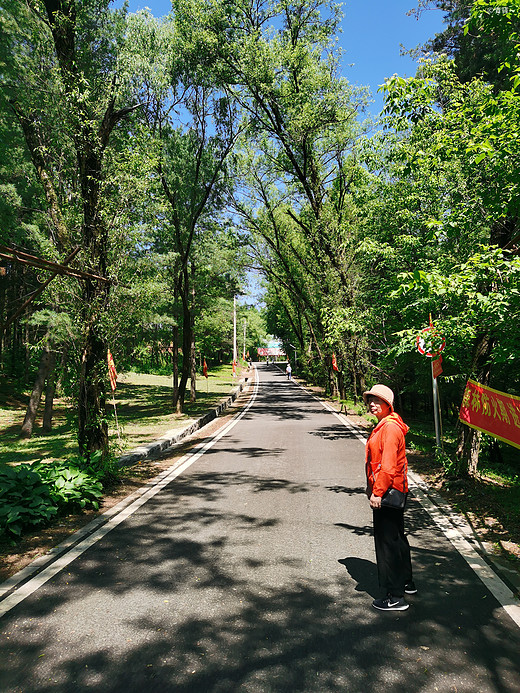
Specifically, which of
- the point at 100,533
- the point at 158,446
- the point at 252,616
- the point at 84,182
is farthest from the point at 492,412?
the point at 158,446

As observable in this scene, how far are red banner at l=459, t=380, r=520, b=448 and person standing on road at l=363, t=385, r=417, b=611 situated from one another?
105 inches

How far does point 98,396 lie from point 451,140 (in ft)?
22.5

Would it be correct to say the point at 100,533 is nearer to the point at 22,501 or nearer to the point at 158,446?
the point at 22,501

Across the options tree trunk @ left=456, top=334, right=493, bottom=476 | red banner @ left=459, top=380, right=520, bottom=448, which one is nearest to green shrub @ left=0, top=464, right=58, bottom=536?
red banner @ left=459, top=380, right=520, bottom=448

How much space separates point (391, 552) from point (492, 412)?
352 centimetres

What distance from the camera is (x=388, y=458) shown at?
4.02 metres

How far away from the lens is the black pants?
3957 millimetres

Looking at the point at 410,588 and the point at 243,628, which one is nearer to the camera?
the point at 243,628

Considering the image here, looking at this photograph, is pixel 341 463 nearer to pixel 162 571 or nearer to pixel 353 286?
A: pixel 162 571

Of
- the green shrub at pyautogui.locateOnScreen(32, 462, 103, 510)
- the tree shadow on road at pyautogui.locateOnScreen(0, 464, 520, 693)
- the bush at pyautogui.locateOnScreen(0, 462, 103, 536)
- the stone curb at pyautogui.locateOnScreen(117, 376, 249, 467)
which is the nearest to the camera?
the tree shadow on road at pyautogui.locateOnScreen(0, 464, 520, 693)

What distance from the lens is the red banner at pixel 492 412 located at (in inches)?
237

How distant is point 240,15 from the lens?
59.1 ft

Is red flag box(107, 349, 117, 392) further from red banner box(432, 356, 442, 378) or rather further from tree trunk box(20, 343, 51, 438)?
tree trunk box(20, 343, 51, 438)

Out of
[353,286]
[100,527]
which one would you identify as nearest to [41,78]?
[100,527]
